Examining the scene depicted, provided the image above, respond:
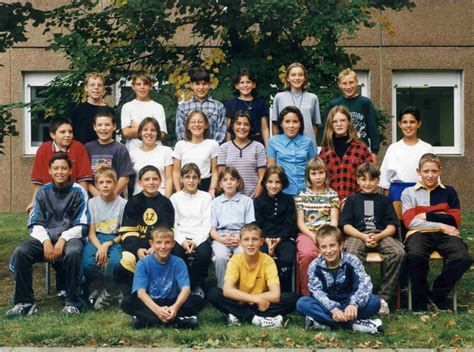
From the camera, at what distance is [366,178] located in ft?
28.8

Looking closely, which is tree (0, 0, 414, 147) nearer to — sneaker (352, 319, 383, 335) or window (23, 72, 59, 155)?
sneaker (352, 319, 383, 335)

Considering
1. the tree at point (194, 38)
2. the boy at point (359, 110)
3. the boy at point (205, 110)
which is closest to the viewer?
the boy at point (359, 110)

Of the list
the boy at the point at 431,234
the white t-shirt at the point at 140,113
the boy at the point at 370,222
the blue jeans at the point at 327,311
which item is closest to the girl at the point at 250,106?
the white t-shirt at the point at 140,113

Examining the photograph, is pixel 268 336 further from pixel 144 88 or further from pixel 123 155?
pixel 144 88

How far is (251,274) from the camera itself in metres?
8.16

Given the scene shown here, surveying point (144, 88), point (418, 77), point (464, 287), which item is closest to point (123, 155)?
point (144, 88)

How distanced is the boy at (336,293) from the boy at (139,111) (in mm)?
2744

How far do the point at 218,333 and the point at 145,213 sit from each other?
68.9 inches

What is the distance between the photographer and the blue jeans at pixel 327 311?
7703 mm

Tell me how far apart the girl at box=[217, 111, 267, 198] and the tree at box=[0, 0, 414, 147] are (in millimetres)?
1195

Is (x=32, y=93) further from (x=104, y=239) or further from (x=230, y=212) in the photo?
(x=230, y=212)

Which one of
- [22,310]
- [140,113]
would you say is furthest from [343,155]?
[22,310]

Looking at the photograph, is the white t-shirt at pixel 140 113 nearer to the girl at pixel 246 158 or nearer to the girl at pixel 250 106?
the girl at pixel 250 106

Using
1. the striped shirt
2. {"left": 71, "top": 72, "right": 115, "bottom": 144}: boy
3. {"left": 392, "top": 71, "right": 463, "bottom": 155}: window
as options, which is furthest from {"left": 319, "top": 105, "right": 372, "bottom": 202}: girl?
→ {"left": 392, "top": 71, "right": 463, "bottom": 155}: window
